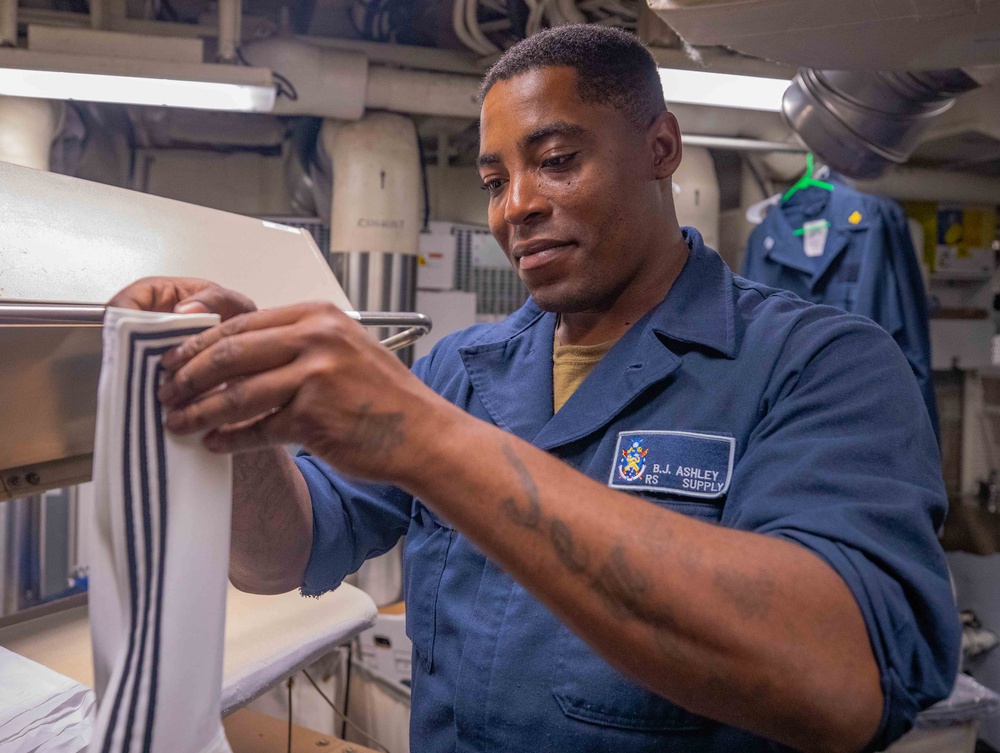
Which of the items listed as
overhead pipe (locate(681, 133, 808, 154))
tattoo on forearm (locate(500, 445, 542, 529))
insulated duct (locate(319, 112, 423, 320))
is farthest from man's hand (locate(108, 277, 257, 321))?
overhead pipe (locate(681, 133, 808, 154))

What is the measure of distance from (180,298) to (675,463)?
583 millimetres

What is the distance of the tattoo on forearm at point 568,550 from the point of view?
2.20 ft

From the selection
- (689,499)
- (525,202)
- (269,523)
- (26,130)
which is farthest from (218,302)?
(26,130)

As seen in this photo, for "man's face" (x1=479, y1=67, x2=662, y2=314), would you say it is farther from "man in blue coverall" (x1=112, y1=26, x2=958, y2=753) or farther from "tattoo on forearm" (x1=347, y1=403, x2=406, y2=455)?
"tattoo on forearm" (x1=347, y1=403, x2=406, y2=455)

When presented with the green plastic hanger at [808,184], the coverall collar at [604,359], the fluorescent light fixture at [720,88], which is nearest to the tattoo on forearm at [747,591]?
the coverall collar at [604,359]

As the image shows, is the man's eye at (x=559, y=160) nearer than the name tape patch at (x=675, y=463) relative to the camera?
No

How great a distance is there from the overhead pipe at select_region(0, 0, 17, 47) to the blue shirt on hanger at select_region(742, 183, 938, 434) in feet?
8.88

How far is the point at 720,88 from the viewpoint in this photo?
2.12 m

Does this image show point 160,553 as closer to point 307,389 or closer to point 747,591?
point 307,389

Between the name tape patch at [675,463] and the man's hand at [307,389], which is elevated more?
the man's hand at [307,389]

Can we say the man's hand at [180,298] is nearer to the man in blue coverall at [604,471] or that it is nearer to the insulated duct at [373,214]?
the man in blue coverall at [604,471]

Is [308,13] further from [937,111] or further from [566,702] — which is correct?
[566,702]

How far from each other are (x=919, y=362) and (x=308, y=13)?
8.99 feet

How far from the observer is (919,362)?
2.99 metres
